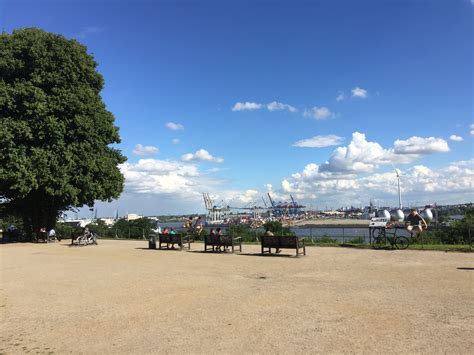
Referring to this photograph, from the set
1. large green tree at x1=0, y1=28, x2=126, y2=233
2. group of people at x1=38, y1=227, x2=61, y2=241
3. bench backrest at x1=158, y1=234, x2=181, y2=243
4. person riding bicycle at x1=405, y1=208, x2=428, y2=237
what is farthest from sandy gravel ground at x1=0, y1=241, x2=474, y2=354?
group of people at x1=38, y1=227, x2=61, y2=241

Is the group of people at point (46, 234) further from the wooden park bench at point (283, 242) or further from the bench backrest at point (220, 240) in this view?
the wooden park bench at point (283, 242)

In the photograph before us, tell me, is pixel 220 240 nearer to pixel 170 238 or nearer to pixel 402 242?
pixel 170 238

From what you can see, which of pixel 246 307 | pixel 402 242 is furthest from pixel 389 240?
pixel 246 307

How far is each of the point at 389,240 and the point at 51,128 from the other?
19.5m

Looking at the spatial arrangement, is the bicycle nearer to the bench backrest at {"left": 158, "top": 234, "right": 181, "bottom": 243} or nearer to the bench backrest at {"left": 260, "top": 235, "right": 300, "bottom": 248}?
the bench backrest at {"left": 260, "top": 235, "right": 300, "bottom": 248}

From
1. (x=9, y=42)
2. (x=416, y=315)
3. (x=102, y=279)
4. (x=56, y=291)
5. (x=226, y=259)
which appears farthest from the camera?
(x=9, y=42)

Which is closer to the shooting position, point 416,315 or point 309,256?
point 416,315

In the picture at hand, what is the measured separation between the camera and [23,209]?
30609 mm

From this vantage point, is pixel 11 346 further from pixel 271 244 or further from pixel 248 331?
pixel 271 244

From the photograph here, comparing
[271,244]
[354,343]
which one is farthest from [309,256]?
[354,343]

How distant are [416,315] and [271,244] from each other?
→ 10.2m

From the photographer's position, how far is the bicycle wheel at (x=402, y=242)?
1828 cm

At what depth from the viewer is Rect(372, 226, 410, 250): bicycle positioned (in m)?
18.3

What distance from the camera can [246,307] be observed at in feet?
27.7
